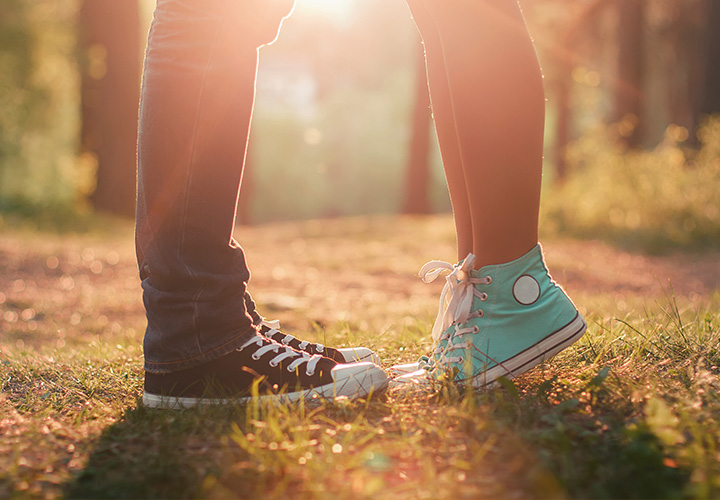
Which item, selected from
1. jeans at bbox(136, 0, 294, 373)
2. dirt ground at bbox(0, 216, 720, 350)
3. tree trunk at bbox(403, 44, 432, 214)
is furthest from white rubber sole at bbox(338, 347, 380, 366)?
tree trunk at bbox(403, 44, 432, 214)

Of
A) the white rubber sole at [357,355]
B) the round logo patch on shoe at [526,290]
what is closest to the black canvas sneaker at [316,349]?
the white rubber sole at [357,355]

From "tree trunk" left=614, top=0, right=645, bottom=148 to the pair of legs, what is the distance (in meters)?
10.8

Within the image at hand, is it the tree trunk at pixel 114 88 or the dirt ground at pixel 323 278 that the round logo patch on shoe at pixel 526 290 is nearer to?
the dirt ground at pixel 323 278

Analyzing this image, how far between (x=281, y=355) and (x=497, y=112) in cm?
80

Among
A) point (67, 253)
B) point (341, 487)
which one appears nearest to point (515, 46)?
point (341, 487)

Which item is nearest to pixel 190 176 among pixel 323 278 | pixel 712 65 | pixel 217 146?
pixel 217 146

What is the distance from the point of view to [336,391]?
1.61 meters

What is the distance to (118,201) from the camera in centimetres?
1068

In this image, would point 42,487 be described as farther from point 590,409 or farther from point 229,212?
point 590,409

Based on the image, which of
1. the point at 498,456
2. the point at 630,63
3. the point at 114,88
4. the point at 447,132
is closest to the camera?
the point at 498,456

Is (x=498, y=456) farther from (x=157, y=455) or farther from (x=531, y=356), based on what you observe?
(x=157, y=455)

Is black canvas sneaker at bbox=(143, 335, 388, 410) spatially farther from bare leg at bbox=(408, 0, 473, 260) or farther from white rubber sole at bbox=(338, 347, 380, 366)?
bare leg at bbox=(408, 0, 473, 260)

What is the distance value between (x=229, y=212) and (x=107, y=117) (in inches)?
384

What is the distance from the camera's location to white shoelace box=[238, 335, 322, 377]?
1.65m
